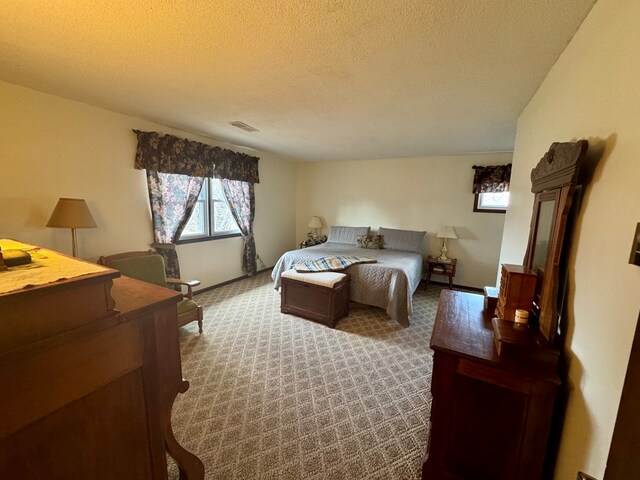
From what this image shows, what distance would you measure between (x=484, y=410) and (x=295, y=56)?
205 cm

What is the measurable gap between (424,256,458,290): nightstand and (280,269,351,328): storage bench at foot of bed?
6.17 ft

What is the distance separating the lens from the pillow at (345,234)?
193 inches

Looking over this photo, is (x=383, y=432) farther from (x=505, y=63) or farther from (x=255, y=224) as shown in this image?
(x=255, y=224)

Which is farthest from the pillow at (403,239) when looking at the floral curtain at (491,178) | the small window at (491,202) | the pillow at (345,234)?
the floral curtain at (491,178)

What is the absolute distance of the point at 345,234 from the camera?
5000 mm

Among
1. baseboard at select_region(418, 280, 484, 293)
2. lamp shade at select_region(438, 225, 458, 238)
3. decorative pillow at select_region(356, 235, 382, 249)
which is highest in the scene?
lamp shade at select_region(438, 225, 458, 238)

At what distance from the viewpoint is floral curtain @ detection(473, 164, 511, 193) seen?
3961 millimetres

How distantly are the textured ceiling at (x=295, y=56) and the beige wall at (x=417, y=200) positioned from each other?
1.75 metres

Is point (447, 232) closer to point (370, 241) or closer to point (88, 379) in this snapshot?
point (370, 241)

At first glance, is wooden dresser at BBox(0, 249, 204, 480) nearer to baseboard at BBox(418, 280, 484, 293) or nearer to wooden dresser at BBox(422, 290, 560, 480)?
wooden dresser at BBox(422, 290, 560, 480)

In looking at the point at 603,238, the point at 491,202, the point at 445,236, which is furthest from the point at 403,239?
the point at 603,238

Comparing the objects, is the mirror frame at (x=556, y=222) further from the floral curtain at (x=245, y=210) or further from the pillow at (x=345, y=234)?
the floral curtain at (x=245, y=210)

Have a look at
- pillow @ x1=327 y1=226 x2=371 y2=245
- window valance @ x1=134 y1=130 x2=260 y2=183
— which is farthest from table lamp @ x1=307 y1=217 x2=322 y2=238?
window valance @ x1=134 y1=130 x2=260 y2=183

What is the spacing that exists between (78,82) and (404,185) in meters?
4.46
